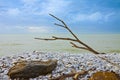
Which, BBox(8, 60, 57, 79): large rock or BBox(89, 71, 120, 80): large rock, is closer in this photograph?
BBox(89, 71, 120, 80): large rock

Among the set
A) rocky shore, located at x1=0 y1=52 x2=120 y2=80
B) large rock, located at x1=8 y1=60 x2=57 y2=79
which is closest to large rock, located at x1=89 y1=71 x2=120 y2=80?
rocky shore, located at x1=0 y1=52 x2=120 y2=80

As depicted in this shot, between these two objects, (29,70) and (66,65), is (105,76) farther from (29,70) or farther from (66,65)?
(66,65)

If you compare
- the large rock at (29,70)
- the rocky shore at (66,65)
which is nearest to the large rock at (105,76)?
the rocky shore at (66,65)

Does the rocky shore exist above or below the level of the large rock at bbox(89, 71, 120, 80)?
Answer: below

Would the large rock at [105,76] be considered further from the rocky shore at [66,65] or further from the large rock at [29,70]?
the large rock at [29,70]

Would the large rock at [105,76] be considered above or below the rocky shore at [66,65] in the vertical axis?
above

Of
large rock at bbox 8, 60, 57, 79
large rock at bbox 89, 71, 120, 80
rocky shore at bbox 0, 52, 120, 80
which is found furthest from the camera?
rocky shore at bbox 0, 52, 120, 80

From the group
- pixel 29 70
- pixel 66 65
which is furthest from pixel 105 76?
pixel 66 65

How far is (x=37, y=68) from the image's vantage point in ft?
19.4

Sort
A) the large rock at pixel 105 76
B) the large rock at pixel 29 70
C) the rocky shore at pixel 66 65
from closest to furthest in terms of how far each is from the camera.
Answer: the large rock at pixel 105 76, the large rock at pixel 29 70, the rocky shore at pixel 66 65

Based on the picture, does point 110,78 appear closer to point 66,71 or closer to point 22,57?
point 66,71

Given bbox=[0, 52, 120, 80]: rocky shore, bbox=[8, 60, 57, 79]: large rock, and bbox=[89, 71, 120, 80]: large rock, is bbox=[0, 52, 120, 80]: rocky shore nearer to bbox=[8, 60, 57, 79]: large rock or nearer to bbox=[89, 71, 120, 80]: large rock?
bbox=[8, 60, 57, 79]: large rock

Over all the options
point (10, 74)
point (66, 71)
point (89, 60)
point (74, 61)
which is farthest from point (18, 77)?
point (89, 60)

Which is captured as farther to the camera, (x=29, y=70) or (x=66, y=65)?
(x=66, y=65)
